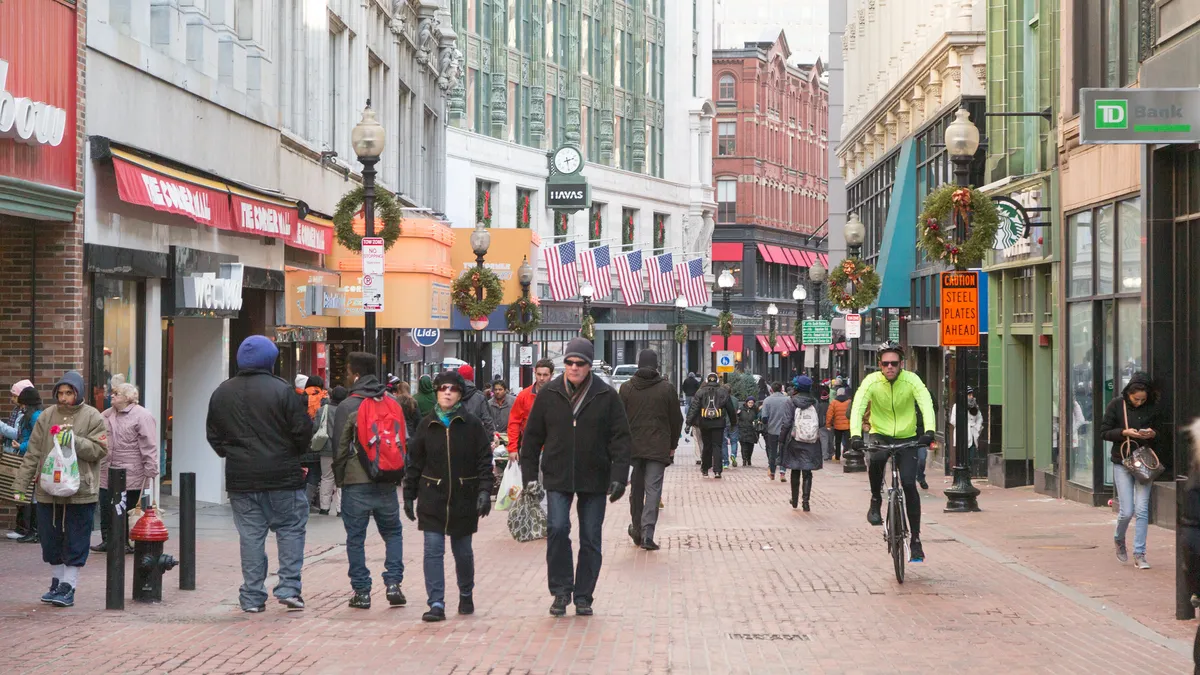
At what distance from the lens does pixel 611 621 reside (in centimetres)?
1169

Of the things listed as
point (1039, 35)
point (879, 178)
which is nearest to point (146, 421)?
point (1039, 35)

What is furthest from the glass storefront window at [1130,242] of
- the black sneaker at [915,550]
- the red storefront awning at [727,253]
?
the red storefront awning at [727,253]

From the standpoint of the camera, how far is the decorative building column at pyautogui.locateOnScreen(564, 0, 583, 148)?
74062 millimetres

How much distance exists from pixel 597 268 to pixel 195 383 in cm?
4273

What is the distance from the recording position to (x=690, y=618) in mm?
11844

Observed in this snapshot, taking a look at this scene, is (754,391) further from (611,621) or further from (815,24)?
(815,24)

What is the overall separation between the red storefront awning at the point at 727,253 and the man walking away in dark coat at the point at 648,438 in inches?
3203

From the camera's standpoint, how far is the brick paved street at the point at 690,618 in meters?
9.93

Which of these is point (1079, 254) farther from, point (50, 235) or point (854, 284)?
point (854, 284)

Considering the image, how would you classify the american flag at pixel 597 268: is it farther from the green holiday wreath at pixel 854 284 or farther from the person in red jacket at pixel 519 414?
the person in red jacket at pixel 519 414

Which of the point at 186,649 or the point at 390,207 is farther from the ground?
the point at 390,207

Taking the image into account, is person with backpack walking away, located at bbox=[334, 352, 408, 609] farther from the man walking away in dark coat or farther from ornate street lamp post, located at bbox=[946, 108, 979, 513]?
ornate street lamp post, located at bbox=[946, 108, 979, 513]

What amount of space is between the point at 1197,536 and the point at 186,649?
18.8 feet

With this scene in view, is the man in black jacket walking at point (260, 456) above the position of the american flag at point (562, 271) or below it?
below
